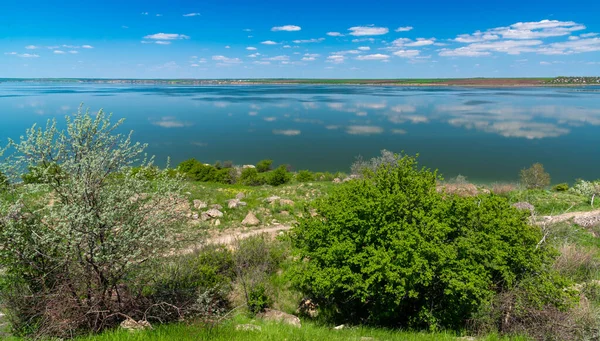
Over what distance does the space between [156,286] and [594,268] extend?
12.4 metres

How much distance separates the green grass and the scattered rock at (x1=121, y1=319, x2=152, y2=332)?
1.09ft

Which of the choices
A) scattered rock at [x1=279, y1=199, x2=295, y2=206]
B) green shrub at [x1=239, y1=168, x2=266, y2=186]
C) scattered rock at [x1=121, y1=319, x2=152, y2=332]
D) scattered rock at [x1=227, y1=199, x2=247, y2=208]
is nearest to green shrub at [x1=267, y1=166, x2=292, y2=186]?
green shrub at [x1=239, y1=168, x2=266, y2=186]

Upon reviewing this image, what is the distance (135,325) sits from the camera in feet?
23.1

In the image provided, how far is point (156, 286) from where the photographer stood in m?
8.18

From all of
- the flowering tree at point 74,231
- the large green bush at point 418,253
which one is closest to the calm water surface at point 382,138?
the large green bush at point 418,253

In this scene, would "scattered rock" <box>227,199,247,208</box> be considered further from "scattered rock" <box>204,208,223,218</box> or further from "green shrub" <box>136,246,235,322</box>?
"green shrub" <box>136,246,235,322</box>

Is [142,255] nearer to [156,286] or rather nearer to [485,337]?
[156,286]

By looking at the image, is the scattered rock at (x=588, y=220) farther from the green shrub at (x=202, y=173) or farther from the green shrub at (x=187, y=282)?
the green shrub at (x=202, y=173)

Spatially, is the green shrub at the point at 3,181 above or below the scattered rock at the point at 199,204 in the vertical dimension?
above

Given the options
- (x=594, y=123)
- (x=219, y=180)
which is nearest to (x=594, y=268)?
(x=219, y=180)

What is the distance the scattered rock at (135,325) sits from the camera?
6863 mm

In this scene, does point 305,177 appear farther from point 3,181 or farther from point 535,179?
point 3,181

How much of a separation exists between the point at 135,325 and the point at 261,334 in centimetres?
257

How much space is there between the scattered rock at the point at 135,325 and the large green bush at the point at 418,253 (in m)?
3.85
